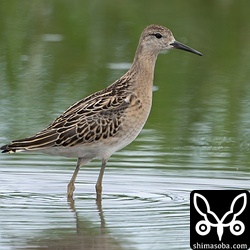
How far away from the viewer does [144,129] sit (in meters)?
16.1

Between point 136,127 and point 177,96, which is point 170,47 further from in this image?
point 177,96

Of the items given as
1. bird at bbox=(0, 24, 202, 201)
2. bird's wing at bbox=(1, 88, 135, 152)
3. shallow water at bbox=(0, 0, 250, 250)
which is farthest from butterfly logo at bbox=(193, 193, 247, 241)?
bird's wing at bbox=(1, 88, 135, 152)

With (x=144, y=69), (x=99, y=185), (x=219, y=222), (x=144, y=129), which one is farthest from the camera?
(x=144, y=129)

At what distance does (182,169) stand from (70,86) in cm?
413

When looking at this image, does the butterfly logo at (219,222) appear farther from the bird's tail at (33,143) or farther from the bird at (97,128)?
the bird's tail at (33,143)

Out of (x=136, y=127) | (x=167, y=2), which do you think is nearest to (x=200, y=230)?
(x=136, y=127)

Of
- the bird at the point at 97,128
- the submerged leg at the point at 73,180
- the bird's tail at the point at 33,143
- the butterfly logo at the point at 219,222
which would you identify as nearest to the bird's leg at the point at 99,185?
the bird at the point at 97,128

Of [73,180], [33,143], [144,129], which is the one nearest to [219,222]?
[73,180]

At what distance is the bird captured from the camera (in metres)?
13.1

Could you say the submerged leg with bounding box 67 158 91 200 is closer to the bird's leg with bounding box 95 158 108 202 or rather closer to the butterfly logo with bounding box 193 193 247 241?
the bird's leg with bounding box 95 158 108 202

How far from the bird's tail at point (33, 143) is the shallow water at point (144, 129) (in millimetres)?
455

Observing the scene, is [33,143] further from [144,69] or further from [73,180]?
[144,69]

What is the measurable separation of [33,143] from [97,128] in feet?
2.18

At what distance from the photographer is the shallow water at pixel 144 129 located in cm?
1166
